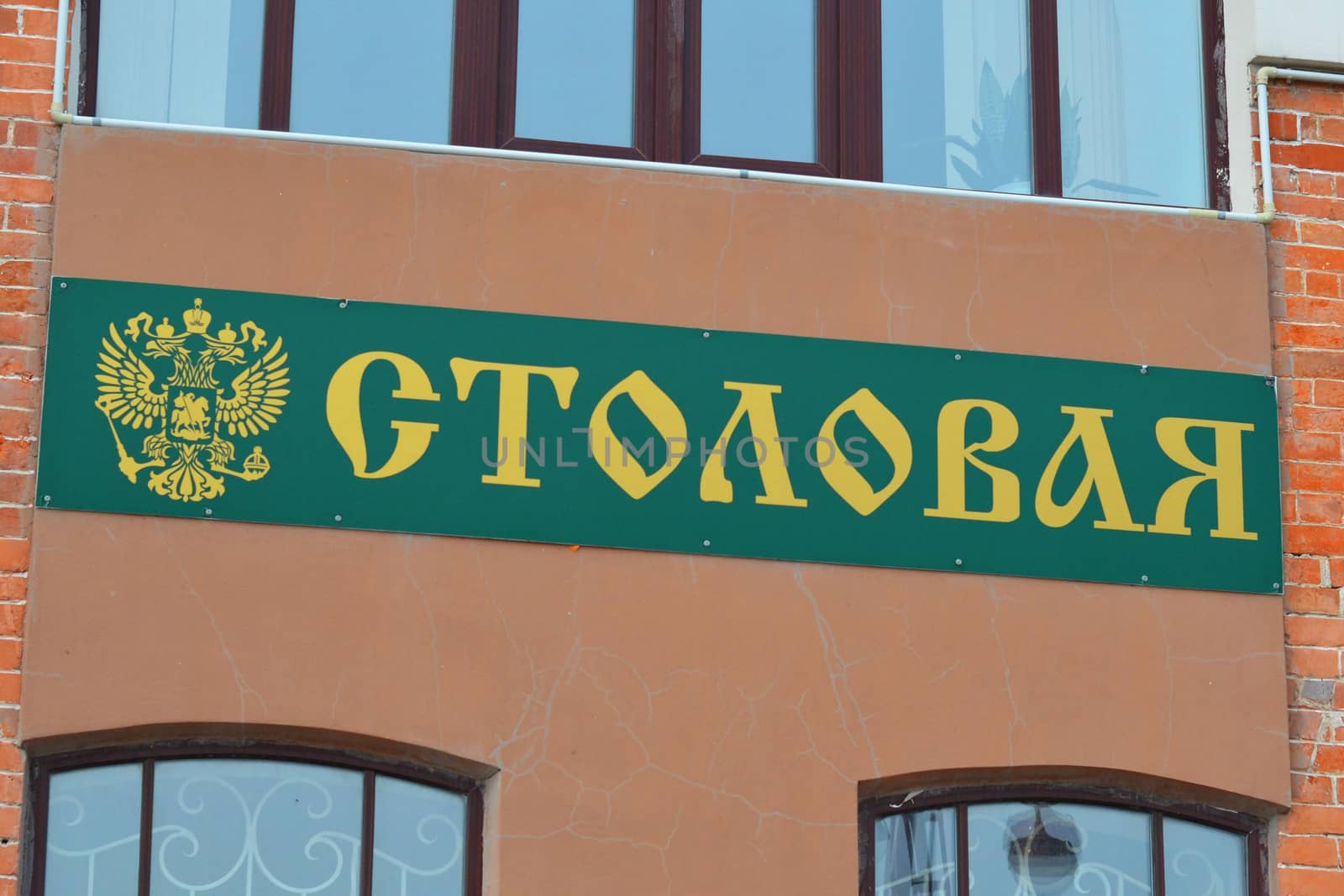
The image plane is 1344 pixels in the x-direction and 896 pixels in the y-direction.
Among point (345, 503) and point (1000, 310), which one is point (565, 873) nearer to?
point (345, 503)

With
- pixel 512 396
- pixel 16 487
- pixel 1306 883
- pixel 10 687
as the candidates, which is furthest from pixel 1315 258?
pixel 10 687

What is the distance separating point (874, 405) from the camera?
243 inches

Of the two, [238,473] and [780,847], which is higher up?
[238,473]

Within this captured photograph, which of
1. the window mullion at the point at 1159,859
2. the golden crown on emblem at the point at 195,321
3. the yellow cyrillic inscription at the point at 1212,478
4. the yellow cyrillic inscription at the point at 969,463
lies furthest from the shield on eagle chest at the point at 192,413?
the window mullion at the point at 1159,859

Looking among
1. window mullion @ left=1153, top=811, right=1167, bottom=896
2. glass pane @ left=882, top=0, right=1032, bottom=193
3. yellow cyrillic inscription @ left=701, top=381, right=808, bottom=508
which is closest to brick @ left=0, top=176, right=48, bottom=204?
yellow cyrillic inscription @ left=701, top=381, right=808, bottom=508

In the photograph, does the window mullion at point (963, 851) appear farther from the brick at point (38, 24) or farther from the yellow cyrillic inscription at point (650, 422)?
the brick at point (38, 24)

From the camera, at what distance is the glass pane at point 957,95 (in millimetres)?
6578

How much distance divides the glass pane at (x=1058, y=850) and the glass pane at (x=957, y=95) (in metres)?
1.97

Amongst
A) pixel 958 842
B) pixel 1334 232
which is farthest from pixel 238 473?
pixel 1334 232

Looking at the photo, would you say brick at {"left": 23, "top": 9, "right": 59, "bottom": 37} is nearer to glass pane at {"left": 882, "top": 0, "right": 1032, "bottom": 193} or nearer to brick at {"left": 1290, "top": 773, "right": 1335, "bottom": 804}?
glass pane at {"left": 882, "top": 0, "right": 1032, "bottom": 193}

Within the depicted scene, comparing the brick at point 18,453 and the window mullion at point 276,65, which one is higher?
the window mullion at point 276,65

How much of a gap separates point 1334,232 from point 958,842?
228cm

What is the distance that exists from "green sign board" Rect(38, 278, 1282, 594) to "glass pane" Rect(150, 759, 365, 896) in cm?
70

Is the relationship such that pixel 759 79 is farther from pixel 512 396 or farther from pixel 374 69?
pixel 512 396
